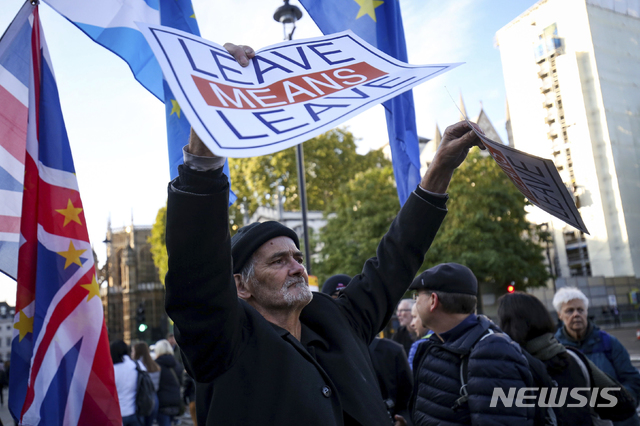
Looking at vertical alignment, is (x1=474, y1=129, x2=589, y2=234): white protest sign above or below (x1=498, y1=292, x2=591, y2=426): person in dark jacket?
above

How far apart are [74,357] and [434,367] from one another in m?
2.05

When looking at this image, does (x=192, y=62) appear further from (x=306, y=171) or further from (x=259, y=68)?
(x=306, y=171)

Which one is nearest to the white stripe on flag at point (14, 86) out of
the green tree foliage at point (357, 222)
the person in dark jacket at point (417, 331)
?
the person in dark jacket at point (417, 331)

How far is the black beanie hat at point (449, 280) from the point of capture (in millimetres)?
3312

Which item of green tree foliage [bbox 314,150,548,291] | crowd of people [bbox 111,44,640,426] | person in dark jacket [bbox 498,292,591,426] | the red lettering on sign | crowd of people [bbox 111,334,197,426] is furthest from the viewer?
green tree foliage [bbox 314,150,548,291]

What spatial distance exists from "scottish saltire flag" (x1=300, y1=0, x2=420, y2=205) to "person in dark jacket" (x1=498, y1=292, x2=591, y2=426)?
113 centimetres

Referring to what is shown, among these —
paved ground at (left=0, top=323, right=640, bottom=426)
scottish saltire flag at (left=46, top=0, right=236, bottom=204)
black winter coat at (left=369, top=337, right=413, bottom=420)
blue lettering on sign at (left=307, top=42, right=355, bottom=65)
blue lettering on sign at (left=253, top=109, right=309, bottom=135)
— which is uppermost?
scottish saltire flag at (left=46, top=0, right=236, bottom=204)

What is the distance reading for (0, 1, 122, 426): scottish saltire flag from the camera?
3.21m

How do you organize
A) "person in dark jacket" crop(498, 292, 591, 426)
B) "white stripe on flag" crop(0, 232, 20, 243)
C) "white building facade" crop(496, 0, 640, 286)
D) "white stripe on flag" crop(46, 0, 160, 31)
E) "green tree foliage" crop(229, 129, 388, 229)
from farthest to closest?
1. "white building facade" crop(496, 0, 640, 286)
2. "green tree foliage" crop(229, 129, 388, 229)
3. "white stripe on flag" crop(46, 0, 160, 31)
4. "white stripe on flag" crop(0, 232, 20, 243)
5. "person in dark jacket" crop(498, 292, 591, 426)

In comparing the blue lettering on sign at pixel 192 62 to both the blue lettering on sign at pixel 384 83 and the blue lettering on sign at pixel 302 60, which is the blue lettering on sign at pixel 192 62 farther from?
the blue lettering on sign at pixel 384 83

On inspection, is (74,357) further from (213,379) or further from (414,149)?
(414,149)

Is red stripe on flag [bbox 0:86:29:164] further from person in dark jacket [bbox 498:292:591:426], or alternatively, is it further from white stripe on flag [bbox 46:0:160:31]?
person in dark jacket [bbox 498:292:591:426]

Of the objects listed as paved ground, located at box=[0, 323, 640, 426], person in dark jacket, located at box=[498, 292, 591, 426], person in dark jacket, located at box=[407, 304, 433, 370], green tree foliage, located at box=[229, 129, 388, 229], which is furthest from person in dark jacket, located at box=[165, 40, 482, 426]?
green tree foliage, located at box=[229, 129, 388, 229]

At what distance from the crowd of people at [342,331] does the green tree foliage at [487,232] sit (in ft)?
74.8
